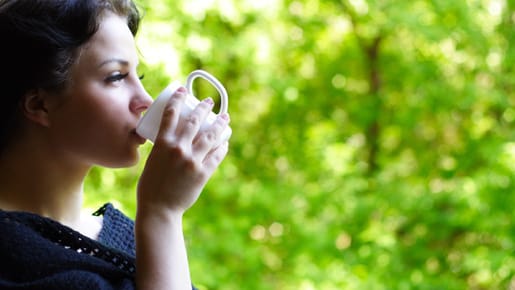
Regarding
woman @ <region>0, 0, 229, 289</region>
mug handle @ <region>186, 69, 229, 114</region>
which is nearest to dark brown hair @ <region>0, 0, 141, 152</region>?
woman @ <region>0, 0, 229, 289</region>

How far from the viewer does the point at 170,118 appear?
688 millimetres

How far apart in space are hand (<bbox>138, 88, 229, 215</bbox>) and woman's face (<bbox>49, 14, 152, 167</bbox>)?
6cm

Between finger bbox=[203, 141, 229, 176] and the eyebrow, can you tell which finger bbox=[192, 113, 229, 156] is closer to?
finger bbox=[203, 141, 229, 176]

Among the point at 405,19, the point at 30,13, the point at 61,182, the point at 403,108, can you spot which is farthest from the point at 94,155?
the point at 403,108

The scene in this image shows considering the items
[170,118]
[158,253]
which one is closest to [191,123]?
[170,118]

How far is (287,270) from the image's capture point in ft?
9.23

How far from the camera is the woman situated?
2.24 ft

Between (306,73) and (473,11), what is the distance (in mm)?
948

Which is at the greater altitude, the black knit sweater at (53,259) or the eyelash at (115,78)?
the eyelash at (115,78)

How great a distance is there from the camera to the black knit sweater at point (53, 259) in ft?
2.20

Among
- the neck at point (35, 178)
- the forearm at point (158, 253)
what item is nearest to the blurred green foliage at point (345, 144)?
the neck at point (35, 178)

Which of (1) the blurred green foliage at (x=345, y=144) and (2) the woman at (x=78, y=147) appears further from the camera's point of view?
(1) the blurred green foliage at (x=345, y=144)

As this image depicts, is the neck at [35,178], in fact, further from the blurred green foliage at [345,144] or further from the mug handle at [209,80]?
the blurred green foliage at [345,144]

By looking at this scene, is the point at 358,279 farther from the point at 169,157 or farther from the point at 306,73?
the point at 169,157
